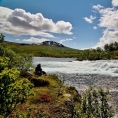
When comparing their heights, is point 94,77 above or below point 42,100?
above

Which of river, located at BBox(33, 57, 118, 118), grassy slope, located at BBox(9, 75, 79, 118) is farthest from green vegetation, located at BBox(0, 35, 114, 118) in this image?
river, located at BBox(33, 57, 118, 118)

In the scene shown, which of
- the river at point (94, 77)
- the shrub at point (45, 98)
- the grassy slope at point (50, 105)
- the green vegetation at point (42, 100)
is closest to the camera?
the green vegetation at point (42, 100)

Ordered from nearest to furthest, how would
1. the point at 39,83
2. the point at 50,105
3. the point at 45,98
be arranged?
1. the point at 50,105
2. the point at 45,98
3. the point at 39,83

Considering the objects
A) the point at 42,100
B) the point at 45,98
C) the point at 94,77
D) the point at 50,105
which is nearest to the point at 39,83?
the point at 45,98

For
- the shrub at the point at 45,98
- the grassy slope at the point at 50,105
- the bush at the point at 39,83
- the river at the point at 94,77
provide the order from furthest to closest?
the river at the point at 94,77 < the bush at the point at 39,83 < the shrub at the point at 45,98 < the grassy slope at the point at 50,105

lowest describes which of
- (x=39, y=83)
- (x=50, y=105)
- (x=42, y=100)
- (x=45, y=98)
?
(x=50, y=105)

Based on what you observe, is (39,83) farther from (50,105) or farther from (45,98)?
(50,105)

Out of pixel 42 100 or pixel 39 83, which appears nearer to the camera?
pixel 42 100

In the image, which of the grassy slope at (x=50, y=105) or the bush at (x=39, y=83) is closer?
the grassy slope at (x=50, y=105)

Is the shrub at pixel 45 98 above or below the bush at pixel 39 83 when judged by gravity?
below

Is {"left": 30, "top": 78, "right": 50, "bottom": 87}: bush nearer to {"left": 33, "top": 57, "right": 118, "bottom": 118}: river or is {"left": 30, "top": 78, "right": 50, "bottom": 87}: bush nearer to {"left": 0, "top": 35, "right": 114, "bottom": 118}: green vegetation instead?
{"left": 0, "top": 35, "right": 114, "bottom": 118}: green vegetation

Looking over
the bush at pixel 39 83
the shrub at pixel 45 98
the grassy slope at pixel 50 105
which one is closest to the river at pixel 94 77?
the bush at pixel 39 83

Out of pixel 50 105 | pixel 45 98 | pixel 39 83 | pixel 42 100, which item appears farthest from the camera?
pixel 39 83

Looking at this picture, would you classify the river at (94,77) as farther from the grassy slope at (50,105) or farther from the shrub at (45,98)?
the shrub at (45,98)
